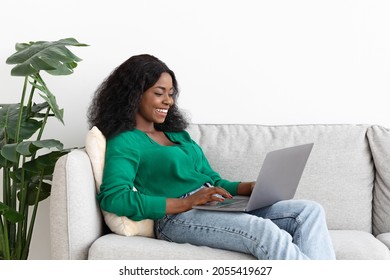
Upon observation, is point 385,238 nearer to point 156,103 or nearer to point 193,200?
point 193,200

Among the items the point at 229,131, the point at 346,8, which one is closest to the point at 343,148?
the point at 229,131

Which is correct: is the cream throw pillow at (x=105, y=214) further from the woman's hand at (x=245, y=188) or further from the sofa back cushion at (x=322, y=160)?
the sofa back cushion at (x=322, y=160)

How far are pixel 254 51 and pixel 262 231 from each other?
1.21m

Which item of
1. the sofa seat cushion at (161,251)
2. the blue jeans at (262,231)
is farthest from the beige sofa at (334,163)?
the blue jeans at (262,231)

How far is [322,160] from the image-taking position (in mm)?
2680

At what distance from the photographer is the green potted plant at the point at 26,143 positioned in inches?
92.3

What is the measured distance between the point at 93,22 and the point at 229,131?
821 millimetres

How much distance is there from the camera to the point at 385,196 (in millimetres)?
2668

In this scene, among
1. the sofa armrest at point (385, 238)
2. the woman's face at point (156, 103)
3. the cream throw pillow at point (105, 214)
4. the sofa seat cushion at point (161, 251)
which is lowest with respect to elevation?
the sofa armrest at point (385, 238)

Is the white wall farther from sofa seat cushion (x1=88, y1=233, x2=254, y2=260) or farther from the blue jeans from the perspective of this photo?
sofa seat cushion (x1=88, y1=233, x2=254, y2=260)

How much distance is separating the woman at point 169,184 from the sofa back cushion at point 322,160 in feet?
0.52

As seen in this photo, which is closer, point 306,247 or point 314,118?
point 306,247
